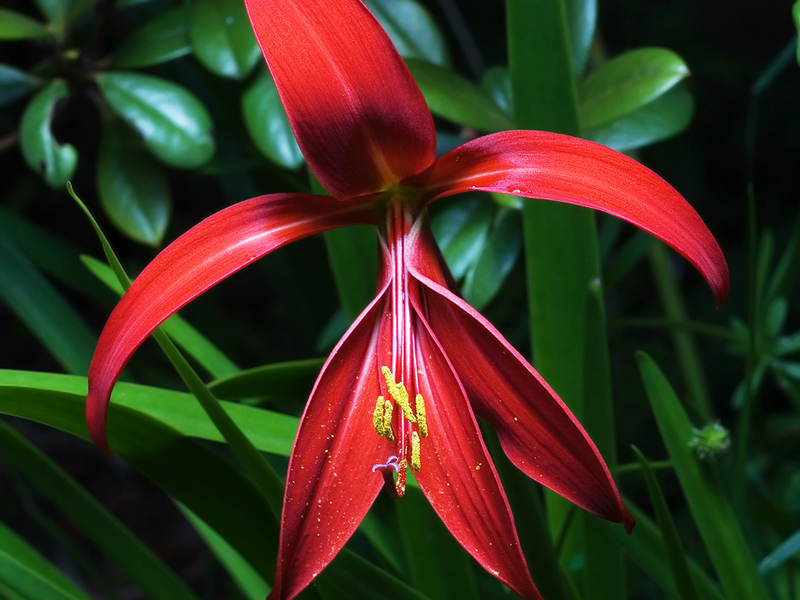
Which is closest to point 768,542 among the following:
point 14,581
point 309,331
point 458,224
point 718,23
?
point 458,224

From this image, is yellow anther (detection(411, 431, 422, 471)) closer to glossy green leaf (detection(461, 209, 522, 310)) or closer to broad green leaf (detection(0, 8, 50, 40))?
glossy green leaf (detection(461, 209, 522, 310))

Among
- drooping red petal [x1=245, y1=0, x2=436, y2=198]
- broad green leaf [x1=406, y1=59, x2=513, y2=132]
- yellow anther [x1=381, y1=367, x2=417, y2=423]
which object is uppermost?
broad green leaf [x1=406, y1=59, x2=513, y2=132]

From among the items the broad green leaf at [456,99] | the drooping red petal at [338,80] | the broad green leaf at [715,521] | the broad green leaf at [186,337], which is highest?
the broad green leaf at [456,99]

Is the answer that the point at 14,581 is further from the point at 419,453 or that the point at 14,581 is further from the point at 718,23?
the point at 718,23

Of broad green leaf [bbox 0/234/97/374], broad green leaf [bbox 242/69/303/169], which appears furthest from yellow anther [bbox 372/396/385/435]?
broad green leaf [bbox 0/234/97/374]

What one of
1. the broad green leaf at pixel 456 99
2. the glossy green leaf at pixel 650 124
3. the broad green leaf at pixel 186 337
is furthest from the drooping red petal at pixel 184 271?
the glossy green leaf at pixel 650 124

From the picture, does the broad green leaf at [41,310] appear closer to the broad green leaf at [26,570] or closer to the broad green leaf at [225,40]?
the broad green leaf at [26,570]

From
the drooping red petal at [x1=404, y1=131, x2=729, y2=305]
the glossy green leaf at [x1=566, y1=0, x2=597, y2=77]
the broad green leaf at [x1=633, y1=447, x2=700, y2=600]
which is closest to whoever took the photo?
the drooping red petal at [x1=404, y1=131, x2=729, y2=305]
